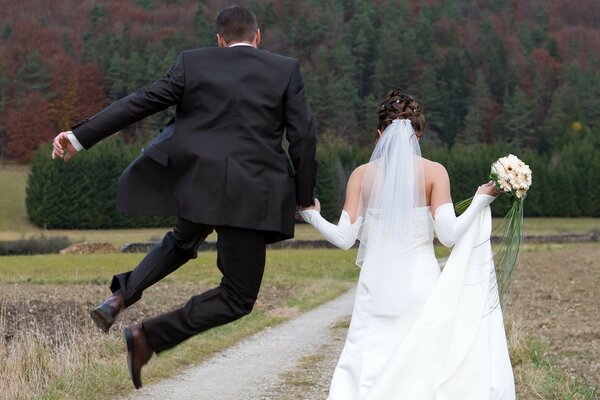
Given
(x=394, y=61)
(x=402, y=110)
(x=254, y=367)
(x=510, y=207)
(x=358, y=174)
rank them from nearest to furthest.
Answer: (x=358, y=174)
(x=402, y=110)
(x=510, y=207)
(x=254, y=367)
(x=394, y=61)

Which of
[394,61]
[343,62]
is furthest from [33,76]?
[394,61]

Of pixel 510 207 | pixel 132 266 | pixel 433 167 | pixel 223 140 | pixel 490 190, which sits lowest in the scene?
pixel 132 266

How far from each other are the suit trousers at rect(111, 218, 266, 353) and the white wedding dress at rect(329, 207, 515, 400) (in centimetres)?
75

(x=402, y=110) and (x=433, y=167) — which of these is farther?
(x=402, y=110)

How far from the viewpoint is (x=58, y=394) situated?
7973 mm

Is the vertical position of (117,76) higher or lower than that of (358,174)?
lower

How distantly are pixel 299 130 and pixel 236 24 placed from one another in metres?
0.83

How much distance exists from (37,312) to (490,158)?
96765 millimetres

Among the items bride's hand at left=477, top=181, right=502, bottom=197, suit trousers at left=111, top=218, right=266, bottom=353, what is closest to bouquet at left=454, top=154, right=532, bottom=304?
bride's hand at left=477, top=181, right=502, bottom=197

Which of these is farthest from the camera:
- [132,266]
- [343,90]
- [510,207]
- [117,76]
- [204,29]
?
[204,29]

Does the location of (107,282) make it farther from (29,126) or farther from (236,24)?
(29,126)

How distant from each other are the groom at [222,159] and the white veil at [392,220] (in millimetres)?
464

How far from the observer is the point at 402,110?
7402 millimetres

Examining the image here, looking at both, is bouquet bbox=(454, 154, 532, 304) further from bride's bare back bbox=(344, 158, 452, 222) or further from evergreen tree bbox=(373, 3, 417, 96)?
evergreen tree bbox=(373, 3, 417, 96)
